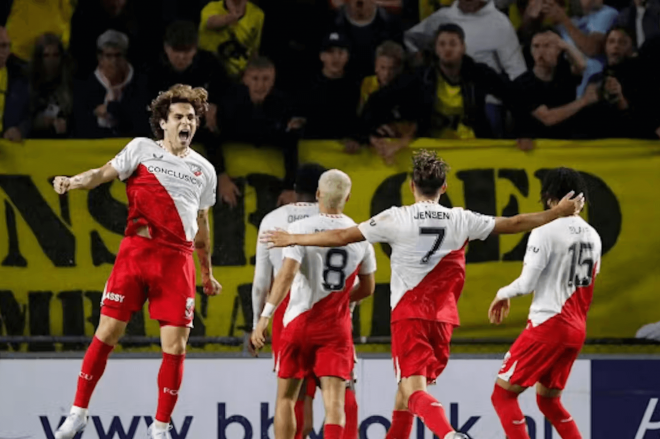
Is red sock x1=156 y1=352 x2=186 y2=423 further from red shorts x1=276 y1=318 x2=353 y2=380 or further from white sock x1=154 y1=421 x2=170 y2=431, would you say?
red shorts x1=276 y1=318 x2=353 y2=380

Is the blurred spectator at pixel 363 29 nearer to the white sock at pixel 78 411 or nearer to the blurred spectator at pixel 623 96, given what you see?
the blurred spectator at pixel 623 96

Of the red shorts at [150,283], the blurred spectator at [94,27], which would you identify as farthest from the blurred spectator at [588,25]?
the red shorts at [150,283]

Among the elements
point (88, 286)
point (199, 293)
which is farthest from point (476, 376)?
point (88, 286)

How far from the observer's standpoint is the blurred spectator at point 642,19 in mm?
11133

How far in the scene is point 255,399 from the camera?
9.05m

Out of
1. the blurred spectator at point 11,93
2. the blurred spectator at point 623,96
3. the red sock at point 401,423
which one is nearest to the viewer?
the red sock at point 401,423

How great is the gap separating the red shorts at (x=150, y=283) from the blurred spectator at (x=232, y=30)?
415cm

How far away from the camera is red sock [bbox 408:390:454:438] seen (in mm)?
7000

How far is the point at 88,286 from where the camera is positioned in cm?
1048

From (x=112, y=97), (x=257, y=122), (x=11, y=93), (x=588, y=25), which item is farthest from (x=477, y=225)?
(x=11, y=93)

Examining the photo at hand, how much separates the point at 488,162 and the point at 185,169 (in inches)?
158

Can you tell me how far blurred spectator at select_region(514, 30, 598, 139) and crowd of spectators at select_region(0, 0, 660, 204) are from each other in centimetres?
1

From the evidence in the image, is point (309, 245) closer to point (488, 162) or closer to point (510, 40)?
point (488, 162)

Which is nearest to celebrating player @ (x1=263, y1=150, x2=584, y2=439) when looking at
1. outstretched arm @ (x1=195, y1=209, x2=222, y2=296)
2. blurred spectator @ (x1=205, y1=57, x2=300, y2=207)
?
outstretched arm @ (x1=195, y1=209, x2=222, y2=296)
